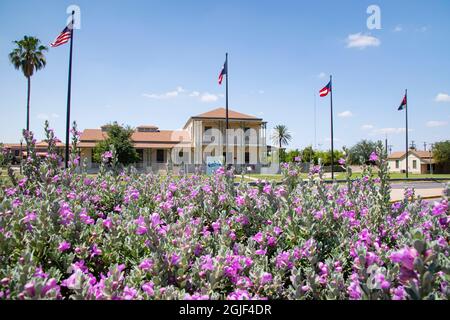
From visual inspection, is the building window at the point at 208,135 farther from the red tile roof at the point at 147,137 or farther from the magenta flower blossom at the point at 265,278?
the magenta flower blossom at the point at 265,278

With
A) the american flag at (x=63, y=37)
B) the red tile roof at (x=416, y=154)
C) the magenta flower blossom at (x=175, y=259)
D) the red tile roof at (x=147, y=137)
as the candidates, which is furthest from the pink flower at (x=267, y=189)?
the red tile roof at (x=416, y=154)

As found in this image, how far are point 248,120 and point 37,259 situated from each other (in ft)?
137

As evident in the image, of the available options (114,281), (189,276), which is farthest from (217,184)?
(114,281)

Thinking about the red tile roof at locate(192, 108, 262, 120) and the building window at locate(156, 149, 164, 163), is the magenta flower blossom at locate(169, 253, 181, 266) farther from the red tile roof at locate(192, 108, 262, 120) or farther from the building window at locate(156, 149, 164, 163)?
the red tile roof at locate(192, 108, 262, 120)

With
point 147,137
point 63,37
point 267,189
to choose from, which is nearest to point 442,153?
point 147,137

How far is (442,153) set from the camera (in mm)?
57031

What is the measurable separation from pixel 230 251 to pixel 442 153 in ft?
224

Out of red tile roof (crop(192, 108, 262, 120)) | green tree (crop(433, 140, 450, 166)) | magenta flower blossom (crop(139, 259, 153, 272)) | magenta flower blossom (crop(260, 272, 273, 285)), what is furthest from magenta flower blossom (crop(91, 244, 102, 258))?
green tree (crop(433, 140, 450, 166))

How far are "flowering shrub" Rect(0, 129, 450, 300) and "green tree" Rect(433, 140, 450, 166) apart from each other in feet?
216

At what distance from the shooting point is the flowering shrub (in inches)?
66.6

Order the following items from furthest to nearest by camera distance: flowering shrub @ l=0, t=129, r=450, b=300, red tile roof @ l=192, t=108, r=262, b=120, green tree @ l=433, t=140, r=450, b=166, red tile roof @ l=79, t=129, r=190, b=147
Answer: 1. green tree @ l=433, t=140, r=450, b=166
2. red tile roof @ l=192, t=108, r=262, b=120
3. red tile roof @ l=79, t=129, r=190, b=147
4. flowering shrub @ l=0, t=129, r=450, b=300

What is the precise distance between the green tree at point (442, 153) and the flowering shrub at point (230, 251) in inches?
2587
